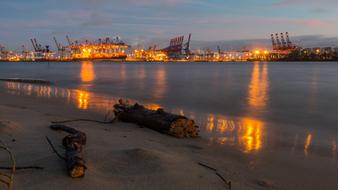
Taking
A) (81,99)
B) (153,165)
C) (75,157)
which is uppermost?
(75,157)

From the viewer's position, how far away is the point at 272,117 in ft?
33.0

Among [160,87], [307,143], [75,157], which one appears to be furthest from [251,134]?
[160,87]

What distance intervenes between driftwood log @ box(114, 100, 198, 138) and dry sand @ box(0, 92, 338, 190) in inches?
10.3

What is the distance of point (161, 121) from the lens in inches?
267

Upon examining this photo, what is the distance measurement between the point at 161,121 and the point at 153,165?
258cm

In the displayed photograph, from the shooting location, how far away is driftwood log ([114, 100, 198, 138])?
259 inches

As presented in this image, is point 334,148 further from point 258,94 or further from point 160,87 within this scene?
point 160,87

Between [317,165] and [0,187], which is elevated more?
[0,187]

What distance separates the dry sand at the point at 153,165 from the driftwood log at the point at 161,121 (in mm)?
262

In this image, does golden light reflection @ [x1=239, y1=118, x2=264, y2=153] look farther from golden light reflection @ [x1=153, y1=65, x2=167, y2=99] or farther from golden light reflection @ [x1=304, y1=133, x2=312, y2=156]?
golden light reflection @ [x1=153, y1=65, x2=167, y2=99]

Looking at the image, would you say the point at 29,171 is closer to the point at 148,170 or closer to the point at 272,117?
the point at 148,170

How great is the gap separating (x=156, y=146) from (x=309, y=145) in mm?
2700

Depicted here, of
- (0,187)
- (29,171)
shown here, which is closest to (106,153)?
(29,171)

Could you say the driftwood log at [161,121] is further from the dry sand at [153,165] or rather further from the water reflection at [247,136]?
the water reflection at [247,136]
